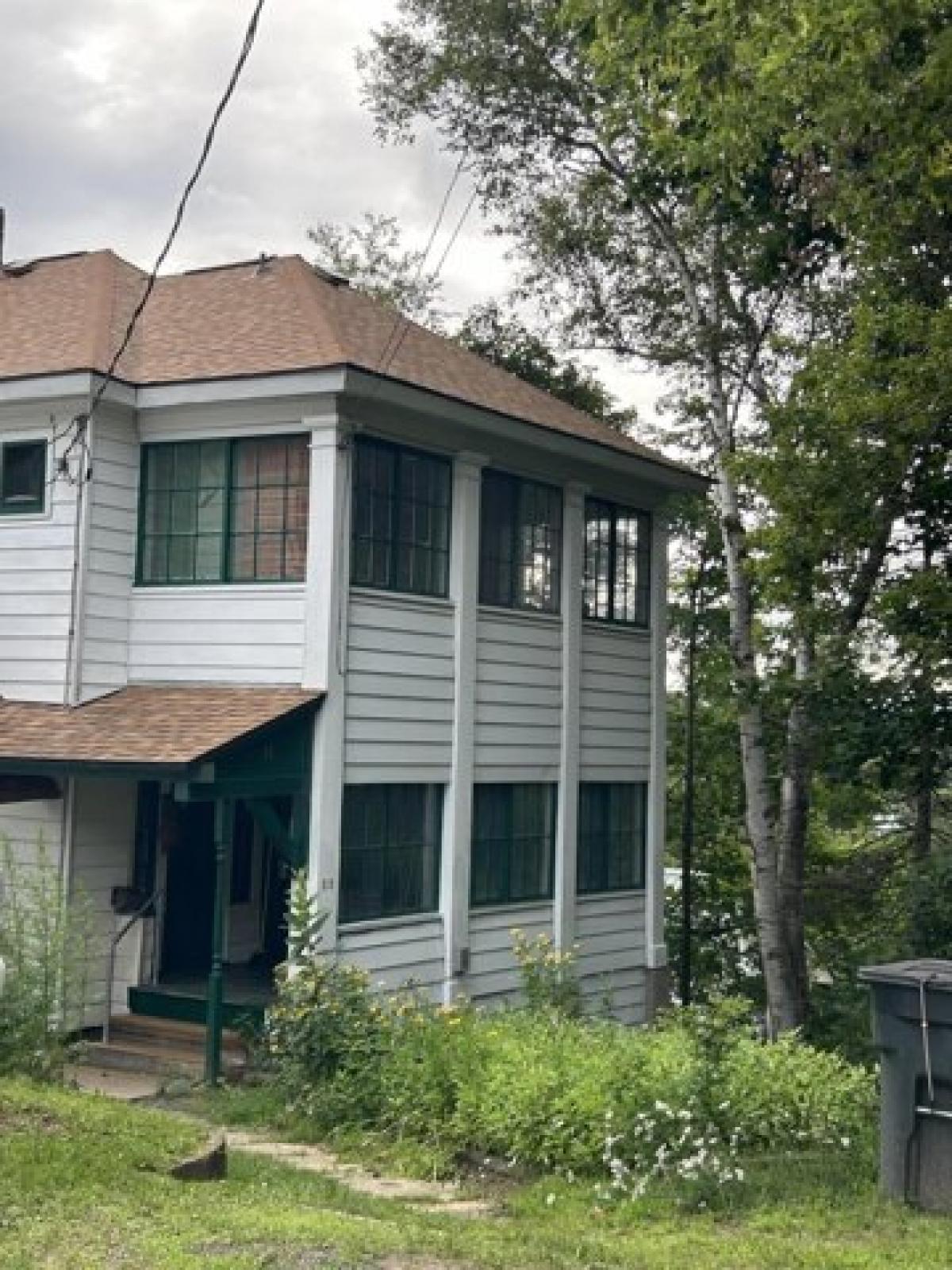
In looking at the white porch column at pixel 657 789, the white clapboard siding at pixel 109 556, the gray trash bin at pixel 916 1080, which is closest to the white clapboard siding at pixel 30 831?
the white clapboard siding at pixel 109 556

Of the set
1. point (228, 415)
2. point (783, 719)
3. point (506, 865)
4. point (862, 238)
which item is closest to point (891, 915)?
point (783, 719)

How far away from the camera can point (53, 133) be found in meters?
11.0

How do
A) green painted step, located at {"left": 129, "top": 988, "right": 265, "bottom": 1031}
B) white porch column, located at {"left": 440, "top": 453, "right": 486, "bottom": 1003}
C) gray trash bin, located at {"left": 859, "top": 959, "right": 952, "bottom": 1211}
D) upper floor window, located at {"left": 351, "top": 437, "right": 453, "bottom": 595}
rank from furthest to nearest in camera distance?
white porch column, located at {"left": 440, "top": 453, "right": 486, "bottom": 1003} → upper floor window, located at {"left": 351, "top": 437, "right": 453, "bottom": 595} → green painted step, located at {"left": 129, "top": 988, "right": 265, "bottom": 1031} → gray trash bin, located at {"left": 859, "top": 959, "right": 952, "bottom": 1211}

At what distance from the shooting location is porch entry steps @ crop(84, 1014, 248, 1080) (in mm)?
12320

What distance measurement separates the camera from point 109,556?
1374 cm

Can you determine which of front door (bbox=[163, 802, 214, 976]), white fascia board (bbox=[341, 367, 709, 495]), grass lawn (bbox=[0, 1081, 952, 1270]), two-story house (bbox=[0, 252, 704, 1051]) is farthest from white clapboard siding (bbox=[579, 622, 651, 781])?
grass lawn (bbox=[0, 1081, 952, 1270])

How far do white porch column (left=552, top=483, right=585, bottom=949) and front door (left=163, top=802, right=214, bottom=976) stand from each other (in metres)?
3.72

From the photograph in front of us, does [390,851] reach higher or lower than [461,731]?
lower

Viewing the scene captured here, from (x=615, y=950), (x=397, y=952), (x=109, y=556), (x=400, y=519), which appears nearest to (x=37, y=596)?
(x=109, y=556)

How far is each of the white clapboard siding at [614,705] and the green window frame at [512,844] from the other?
0.86m

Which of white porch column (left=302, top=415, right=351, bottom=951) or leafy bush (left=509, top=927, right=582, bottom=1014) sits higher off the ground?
white porch column (left=302, top=415, right=351, bottom=951)

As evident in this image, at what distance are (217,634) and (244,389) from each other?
7.29 feet

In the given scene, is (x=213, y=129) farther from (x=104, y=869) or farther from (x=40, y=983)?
(x=104, y=869)

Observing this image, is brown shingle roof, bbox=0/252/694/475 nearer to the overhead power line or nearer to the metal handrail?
the overhead power line
